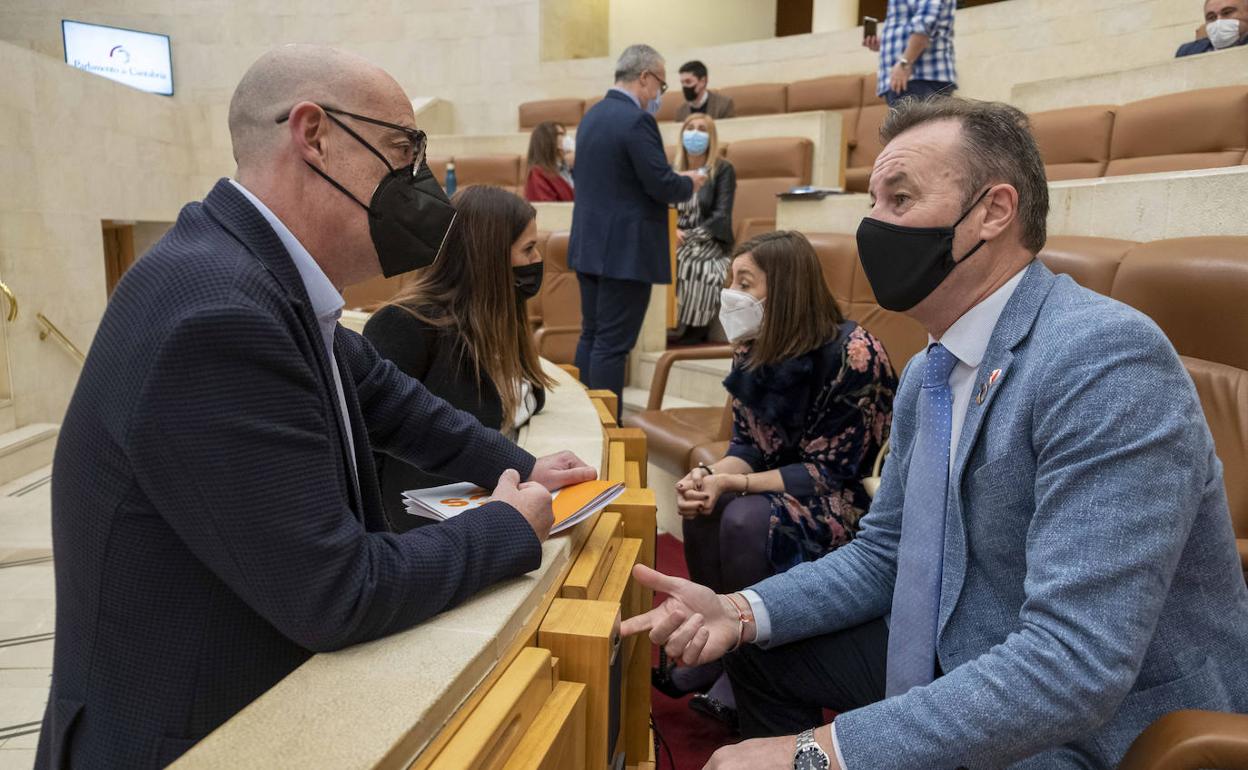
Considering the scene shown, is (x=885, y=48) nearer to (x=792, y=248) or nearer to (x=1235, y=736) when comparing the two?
(x=792, y=248)

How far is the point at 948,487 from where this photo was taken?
120 cm

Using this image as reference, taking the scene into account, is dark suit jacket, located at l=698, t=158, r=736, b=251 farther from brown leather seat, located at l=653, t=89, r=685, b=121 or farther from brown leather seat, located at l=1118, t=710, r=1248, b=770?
brown leather seat, located at l=1118, t=710, r=1248, b=770

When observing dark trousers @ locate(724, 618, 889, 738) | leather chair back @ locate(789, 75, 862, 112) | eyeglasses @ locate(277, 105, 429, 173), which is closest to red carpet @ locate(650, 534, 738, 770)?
dark trousers @ locate(724, 618, 889, 738)

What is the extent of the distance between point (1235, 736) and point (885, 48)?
12.0 ft

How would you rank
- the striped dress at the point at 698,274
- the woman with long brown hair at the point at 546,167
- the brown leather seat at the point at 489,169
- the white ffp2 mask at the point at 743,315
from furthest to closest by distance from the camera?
the brown leather seat at the point at 489,169
the woman with long brown hair at the point at 546,167
the striped dress at the point at 698,274
the white ffp2 mask at the point at 743,315

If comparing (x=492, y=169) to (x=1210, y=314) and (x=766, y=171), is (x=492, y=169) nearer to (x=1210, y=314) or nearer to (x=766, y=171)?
(x=766, y=171)

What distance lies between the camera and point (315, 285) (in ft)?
3.33

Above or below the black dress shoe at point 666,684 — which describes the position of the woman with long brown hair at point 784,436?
above

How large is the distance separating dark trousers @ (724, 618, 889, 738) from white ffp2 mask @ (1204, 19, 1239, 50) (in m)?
4.81

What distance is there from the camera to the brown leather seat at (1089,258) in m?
1.97

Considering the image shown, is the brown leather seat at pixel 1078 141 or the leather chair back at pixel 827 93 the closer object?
Answer: the brown leather seat at pixel 1078 141

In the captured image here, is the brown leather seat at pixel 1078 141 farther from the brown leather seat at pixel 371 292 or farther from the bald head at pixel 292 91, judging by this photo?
the bald head at pixel 292 91

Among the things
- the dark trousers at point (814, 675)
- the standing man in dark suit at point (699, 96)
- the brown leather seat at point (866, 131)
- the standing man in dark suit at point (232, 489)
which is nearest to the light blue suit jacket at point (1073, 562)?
the dark trousers at point (814, 675)

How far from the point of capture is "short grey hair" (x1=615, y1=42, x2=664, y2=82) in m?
3.49
